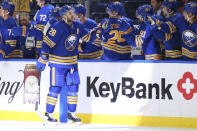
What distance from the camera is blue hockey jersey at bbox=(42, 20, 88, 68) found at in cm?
596

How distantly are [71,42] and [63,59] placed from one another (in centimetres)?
23

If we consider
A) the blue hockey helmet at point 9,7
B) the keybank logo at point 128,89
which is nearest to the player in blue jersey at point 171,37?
the keybank logo at point 128,89

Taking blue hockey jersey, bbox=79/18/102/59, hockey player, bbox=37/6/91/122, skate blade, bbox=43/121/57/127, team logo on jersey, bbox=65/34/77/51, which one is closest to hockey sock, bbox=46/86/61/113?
hockey player, bbox=37/6/91/122

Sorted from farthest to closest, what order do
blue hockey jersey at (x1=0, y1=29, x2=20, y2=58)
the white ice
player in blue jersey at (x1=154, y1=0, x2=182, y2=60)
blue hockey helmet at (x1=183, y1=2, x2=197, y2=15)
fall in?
blue hockey jersey at (x1=0, y1=29, x2=20, y2=58) < player in blue jersey at (x1=154, y1=0, x2=182, y2=60) < blue hockey helmet at (x1=183, y1=2, x2=197, y2=15) < the white ice

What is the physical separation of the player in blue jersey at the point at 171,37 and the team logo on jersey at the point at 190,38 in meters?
0.18

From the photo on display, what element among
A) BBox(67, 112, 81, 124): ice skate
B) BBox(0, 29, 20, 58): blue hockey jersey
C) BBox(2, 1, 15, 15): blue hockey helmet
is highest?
BBox(2, 1, 15, 15): blue hockey helmet

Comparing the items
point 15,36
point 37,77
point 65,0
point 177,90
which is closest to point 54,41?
point 37,77

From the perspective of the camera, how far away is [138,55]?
7141mm

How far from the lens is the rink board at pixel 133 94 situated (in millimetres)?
6000

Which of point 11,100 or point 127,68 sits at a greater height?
point 127,68

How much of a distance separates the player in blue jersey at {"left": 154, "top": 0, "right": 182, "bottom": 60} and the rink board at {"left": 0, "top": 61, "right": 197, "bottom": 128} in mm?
360

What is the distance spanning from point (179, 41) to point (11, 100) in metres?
2.33

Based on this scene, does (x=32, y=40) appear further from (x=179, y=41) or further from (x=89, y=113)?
(x=179, y=41)

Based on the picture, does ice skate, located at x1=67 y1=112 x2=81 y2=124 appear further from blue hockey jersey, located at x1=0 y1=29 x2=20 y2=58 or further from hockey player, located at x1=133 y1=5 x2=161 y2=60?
blue hockey jersey, located at x1=0 y1=29 x2=20 y2=58
